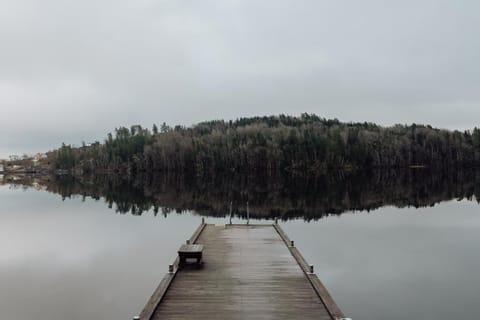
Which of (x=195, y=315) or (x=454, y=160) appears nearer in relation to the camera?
(x=195, y=315)

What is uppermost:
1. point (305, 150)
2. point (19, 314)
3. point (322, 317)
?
point (305, 150)

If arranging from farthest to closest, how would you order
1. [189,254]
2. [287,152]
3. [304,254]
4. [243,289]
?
[287,152]
[304,254]
[189,254]
[243,289]

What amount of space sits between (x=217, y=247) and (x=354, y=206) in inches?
914

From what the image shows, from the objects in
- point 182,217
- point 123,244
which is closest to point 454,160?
point 182,217

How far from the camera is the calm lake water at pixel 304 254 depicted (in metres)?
12.9

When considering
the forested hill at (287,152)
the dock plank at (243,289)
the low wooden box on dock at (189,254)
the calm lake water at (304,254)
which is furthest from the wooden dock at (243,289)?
the forested hill at (287,152)

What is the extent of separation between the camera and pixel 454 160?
416ft

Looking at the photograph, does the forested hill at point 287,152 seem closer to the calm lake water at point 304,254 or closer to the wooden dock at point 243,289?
the calm lake water at point 304,254

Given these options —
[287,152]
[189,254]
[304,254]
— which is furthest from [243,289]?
[287,152]

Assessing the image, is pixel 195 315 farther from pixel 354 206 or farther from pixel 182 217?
pixel 354 206

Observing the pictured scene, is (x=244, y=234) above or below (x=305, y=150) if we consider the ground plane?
below

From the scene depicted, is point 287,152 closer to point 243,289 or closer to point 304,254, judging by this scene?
point 304,254

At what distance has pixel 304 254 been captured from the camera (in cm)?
1958

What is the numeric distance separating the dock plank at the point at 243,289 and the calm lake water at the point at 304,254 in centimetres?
207
